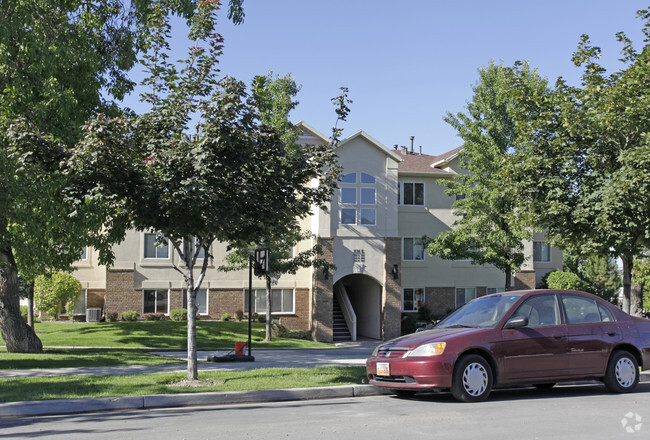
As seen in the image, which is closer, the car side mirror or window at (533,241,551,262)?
the car side mirror

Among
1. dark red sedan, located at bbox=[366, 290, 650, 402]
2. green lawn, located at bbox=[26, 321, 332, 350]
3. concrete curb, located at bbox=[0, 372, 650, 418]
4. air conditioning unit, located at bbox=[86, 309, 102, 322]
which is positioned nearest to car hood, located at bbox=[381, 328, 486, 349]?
dark red sedan, located at bbox=[366, 290, 650, 402]

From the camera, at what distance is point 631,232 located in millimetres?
14242

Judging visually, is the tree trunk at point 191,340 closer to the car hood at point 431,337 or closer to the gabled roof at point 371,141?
the car hood at point 431,337

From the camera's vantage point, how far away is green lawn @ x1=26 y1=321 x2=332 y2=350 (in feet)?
75.3

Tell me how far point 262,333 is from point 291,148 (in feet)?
31.4

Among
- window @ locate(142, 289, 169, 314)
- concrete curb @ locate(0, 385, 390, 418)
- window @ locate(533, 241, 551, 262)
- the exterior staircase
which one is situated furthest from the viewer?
window @ locate(533, 241, 551, 262)

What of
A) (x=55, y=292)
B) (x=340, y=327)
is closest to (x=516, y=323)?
(x=340, y=327)

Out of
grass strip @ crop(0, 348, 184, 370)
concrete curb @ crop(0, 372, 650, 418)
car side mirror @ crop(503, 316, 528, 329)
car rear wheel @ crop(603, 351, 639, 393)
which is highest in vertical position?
car side mirror @ crop(503, 316, 528, 329)

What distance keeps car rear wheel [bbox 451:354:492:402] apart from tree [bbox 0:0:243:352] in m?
6.57

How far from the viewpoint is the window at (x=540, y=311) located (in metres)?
9.78

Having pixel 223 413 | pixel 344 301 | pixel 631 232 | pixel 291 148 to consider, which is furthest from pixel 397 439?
pixel 344 301

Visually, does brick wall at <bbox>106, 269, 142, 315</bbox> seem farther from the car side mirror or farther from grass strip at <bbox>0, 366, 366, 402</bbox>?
the car side mirror

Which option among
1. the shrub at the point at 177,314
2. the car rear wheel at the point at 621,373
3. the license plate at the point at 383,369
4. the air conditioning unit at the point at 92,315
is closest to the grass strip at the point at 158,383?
the license plate at the point at 383,369

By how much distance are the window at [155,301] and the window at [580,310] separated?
25.1 m
